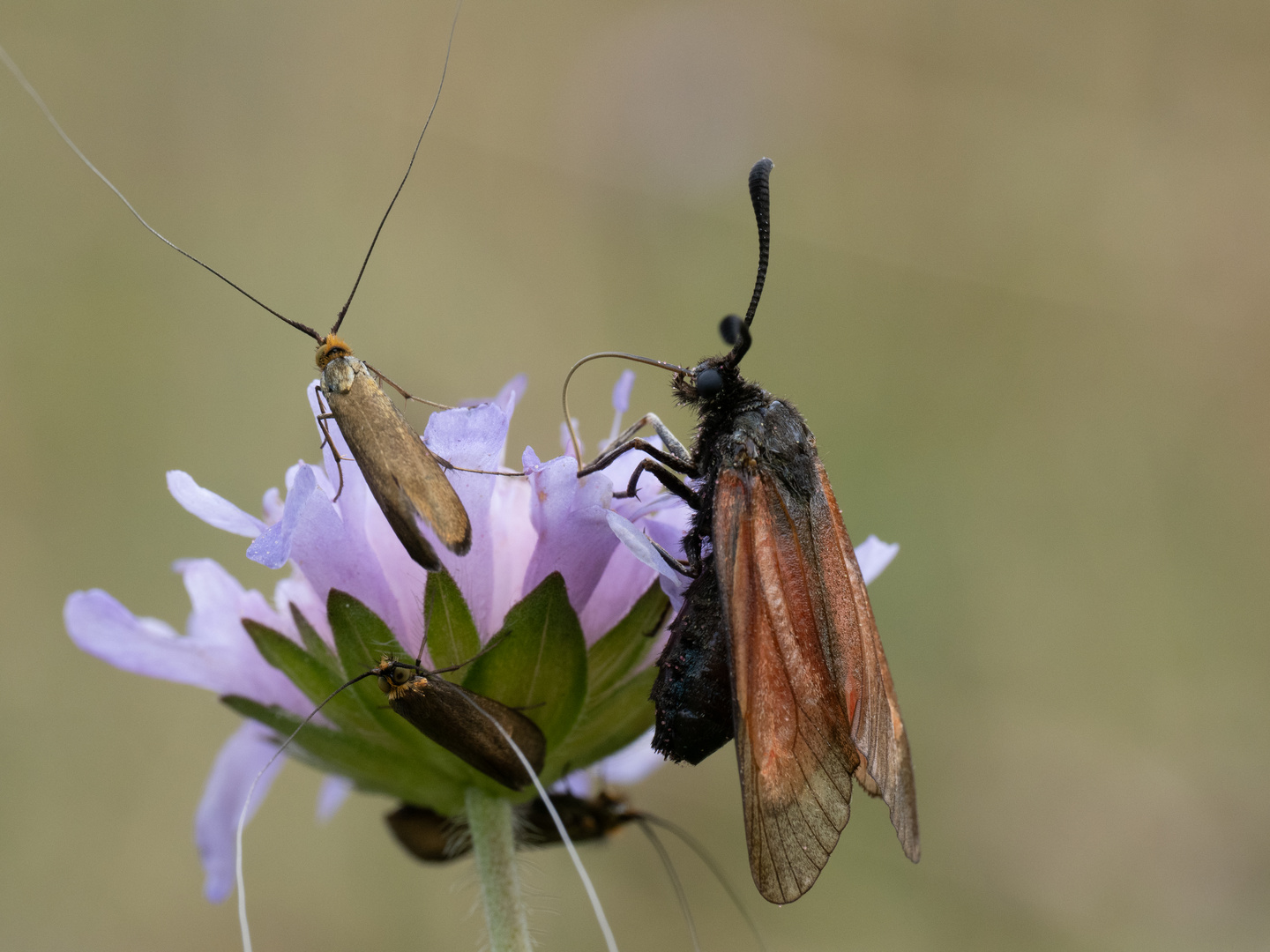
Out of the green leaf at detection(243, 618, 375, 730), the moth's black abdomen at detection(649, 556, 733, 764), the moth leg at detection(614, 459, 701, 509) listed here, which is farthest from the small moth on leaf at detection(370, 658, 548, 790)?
the moth leg at detection(614, 459, 701, 509)

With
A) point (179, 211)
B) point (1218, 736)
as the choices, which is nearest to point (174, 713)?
point (179, 211)

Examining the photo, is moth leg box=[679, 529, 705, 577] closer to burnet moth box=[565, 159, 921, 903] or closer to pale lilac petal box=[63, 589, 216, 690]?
burnet moth box=[565, 159, 921, 903]

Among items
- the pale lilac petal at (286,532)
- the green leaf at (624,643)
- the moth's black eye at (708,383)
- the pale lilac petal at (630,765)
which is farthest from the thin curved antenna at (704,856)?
the pale lilac petal at (286,532)

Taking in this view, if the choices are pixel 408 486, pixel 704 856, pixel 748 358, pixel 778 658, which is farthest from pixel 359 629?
pixel 748 358

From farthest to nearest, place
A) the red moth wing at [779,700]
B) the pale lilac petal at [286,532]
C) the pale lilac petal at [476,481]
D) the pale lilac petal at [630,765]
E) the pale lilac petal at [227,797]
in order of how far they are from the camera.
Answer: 1. the pale lilac petal at [630,765]
2. the pale lilac petal at [227,797]
3. the pale lilac petal at [476,481]
4. the pale lilac petal at [286,532]
5. the red moth wing at [779,700]

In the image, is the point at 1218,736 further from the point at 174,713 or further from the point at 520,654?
the point at 174,713

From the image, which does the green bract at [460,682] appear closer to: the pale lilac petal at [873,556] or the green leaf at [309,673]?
the green leaf at [309,673]

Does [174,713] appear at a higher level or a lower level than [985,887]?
higher
